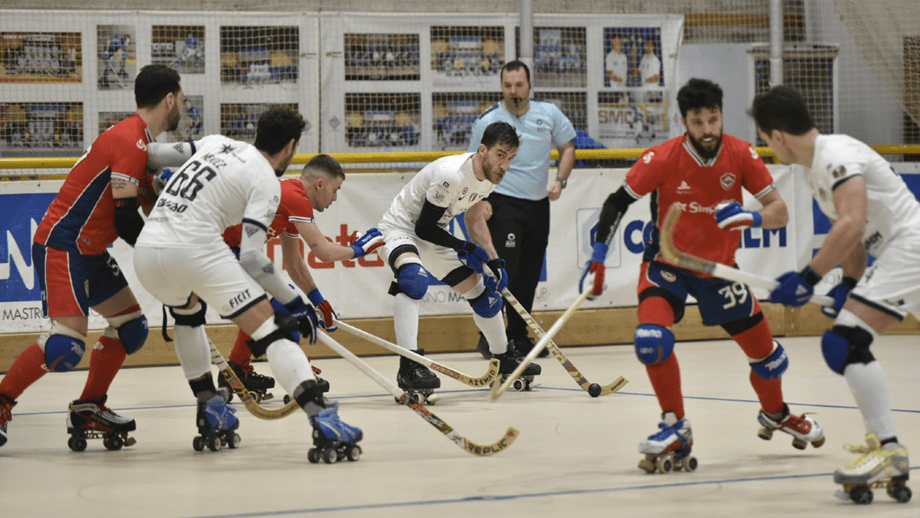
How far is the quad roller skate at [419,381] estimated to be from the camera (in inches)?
211

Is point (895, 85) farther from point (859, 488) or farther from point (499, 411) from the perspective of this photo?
point (859, 488)

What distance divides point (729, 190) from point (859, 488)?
1.29 meters

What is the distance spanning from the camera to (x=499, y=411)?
5.03m

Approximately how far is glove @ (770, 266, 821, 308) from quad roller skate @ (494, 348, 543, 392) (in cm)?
248

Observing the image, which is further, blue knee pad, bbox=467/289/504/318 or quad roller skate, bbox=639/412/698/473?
blue knee pad, bbox=467/289/504/318

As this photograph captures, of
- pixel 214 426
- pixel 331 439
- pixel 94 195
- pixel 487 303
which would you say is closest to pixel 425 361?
pixel 487 303

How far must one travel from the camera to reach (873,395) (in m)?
3.21

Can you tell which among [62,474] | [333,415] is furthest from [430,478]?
[62,474]

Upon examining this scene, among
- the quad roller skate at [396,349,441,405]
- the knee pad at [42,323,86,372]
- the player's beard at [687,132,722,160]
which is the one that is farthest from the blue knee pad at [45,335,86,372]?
the player's beard at [687,132,722,160]

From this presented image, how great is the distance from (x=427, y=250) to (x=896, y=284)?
2842mm

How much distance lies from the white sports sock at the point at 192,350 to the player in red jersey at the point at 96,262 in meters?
0.28

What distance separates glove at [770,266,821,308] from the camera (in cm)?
326

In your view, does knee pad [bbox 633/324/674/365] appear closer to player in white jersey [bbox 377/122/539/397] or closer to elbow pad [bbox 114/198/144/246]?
player in white jersey [bbox 377/122/539/397]

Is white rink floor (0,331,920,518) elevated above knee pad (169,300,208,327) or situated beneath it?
situated beneath
